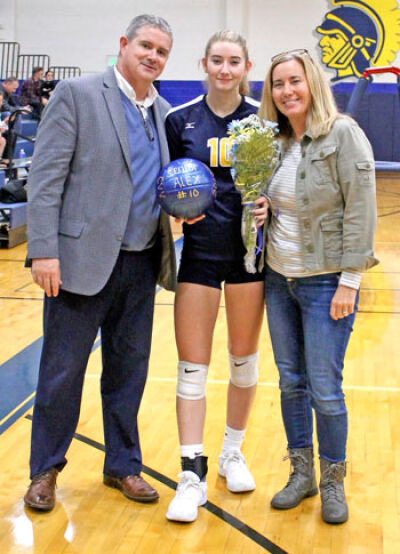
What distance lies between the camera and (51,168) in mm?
2506

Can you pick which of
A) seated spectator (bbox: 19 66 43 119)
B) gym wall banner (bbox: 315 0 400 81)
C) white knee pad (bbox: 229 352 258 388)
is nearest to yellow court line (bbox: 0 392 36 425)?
white knee pad (bbox: 229 352 258 388)

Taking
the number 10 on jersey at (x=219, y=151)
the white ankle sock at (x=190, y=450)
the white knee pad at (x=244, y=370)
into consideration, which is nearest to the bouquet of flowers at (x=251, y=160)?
the number 10 on jersey at (x=219, y=151)

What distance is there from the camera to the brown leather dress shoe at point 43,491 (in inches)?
105

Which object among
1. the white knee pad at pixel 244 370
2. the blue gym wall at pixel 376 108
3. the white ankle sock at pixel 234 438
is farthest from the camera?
the blue gym wall at pixel 376 108

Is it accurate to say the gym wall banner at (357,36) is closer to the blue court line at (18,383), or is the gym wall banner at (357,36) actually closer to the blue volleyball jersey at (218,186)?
the blue court line at (18,383)

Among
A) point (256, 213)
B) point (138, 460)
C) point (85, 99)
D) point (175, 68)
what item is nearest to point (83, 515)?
point (138, 460)

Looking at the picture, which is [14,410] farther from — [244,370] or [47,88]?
[47,88]

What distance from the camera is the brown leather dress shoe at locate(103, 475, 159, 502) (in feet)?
9.07

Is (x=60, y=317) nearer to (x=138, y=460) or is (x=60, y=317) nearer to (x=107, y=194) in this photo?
(x=107, y=194)

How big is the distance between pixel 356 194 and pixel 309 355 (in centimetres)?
52

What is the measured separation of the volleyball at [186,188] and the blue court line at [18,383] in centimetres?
142

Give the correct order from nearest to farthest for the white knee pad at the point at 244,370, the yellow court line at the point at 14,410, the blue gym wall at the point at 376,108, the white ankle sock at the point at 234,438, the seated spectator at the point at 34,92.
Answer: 1. the white knee pad at the point at 244,370
2. the white ankle sock at the point at 234,438
3. the yellow court line at the point at 14,410
4. the seated spectator at the point at 34,92
5. the blue gym wall at the point at 376,108

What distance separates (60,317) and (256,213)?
0.70 m

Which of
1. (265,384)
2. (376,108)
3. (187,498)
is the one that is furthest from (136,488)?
(376,108)
